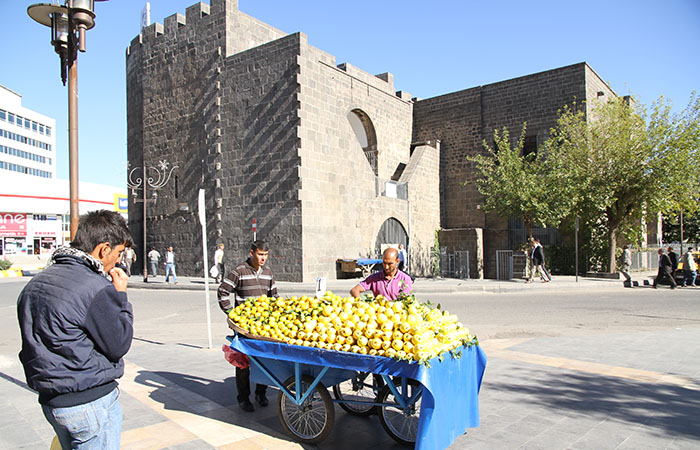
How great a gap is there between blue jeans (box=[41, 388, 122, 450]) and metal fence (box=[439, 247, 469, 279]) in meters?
21.3

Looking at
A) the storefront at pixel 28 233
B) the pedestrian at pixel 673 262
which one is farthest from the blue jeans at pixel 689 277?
the storefront at pixel 28 233

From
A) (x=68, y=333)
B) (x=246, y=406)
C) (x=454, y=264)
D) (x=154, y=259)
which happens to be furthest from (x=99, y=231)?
(x=154, y=259)

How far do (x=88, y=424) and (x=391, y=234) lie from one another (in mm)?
21770

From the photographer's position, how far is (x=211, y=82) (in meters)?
23.1

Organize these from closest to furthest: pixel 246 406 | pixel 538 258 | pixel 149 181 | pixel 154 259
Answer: pixel 246 406 < pixel 538 258 < pixel 154 259 < pixel 149 181

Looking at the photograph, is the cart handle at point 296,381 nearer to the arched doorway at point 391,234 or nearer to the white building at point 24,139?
the arched doorway at point 391,234

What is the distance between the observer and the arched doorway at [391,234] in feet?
76.5

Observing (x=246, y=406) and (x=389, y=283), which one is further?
(x=389, y=283)

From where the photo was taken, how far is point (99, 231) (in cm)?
272

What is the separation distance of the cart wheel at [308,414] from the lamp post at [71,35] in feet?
11.9

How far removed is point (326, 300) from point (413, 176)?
21067 mm

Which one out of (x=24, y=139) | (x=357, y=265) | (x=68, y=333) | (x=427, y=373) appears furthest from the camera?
(x=24, y=139)

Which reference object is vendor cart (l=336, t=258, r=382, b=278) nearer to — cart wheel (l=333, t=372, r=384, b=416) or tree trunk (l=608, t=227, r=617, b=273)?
tree trunk (l=608, t=227, r=617, b=273)

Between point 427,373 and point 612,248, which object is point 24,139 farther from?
point 427,373
